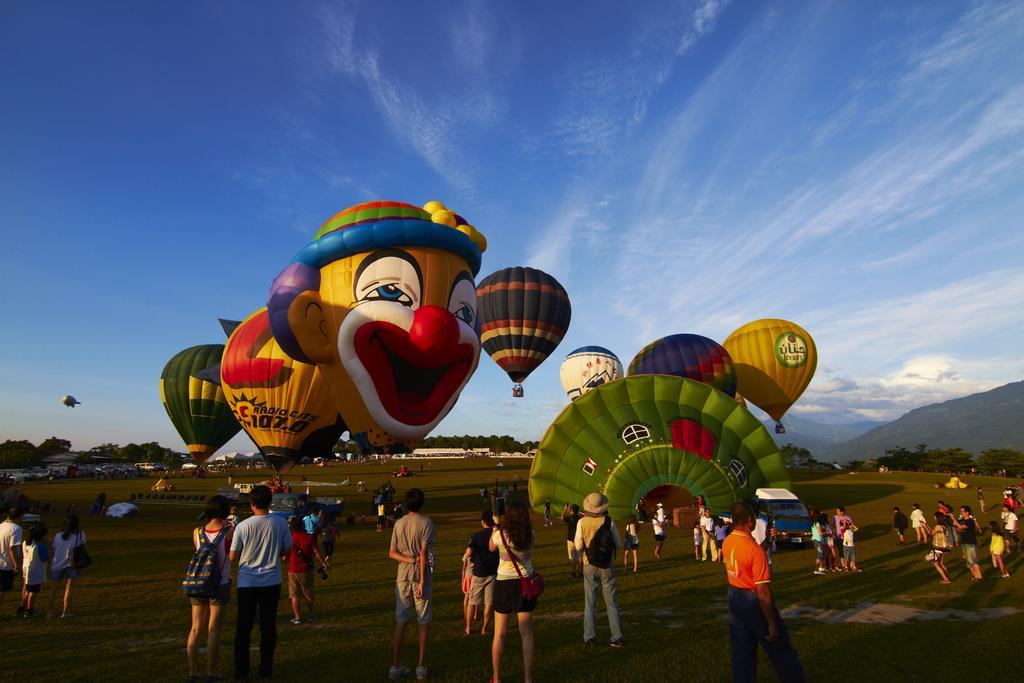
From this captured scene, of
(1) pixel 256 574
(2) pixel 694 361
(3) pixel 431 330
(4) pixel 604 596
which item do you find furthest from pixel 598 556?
(2) pixel 694 361

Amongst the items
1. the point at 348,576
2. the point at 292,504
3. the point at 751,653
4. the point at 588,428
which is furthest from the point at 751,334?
the point at 751,653

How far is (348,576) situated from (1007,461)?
73478 millimetres

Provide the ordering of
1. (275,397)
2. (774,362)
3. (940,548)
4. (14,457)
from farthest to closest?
(14,457), (774,362), (275,397), (940,548)

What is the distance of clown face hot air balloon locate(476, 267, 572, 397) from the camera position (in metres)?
35.1

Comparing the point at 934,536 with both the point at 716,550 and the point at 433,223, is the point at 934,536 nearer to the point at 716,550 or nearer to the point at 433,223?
the point at 716,550

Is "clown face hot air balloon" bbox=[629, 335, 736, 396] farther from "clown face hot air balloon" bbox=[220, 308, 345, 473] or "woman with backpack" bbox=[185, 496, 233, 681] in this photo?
"woman with backpack" bbox=[185, 496, 233, 681]

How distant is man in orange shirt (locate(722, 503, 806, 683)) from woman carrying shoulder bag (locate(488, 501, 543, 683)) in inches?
64.1

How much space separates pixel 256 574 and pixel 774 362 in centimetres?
3878

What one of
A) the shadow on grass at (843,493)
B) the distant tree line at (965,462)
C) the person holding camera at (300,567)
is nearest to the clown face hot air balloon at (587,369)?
the shadow on grass at (843,493)

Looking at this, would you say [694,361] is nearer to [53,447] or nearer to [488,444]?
[488,444]

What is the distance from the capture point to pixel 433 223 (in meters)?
17.7

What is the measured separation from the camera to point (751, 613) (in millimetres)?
4160

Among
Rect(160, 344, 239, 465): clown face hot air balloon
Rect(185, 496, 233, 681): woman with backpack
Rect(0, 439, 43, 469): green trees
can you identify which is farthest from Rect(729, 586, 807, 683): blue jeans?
Rect(0, 439, 43, 469): green trees

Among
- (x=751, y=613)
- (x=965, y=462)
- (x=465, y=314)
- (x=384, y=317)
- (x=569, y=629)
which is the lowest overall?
(x=965, y=462)
